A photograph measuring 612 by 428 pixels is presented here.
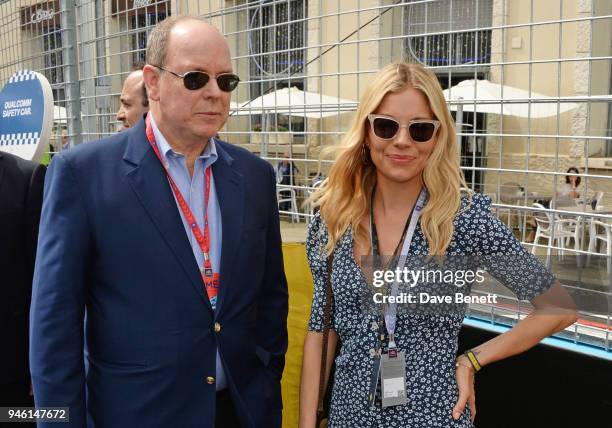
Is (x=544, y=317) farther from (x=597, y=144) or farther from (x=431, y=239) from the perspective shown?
(x=597, y=144)

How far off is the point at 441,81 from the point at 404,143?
3.92ft

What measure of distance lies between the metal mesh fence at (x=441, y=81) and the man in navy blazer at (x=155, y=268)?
1.07m

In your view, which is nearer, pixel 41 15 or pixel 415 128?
pixel 415 128

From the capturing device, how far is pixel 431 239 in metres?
1.78

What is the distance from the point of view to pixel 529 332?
1.81 m

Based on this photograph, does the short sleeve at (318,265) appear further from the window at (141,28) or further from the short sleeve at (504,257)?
the window at (141,28)

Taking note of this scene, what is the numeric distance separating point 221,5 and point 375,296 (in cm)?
256

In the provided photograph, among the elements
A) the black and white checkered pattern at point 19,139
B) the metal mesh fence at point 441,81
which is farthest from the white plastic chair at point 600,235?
the black and white checkered pattern at point 19,139

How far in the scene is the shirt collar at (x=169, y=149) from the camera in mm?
1852

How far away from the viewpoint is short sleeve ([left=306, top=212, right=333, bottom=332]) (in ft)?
6.44

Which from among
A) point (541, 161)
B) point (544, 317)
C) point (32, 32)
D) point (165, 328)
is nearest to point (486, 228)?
point (544, 317)

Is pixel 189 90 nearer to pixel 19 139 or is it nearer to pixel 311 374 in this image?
pixel 311 374

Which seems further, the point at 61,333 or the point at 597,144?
the point at 597,144

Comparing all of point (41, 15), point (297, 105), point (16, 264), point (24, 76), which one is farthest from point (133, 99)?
point (41, 15)
